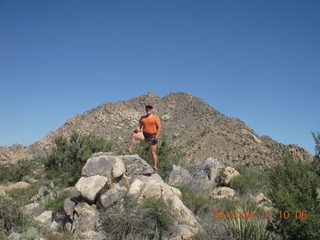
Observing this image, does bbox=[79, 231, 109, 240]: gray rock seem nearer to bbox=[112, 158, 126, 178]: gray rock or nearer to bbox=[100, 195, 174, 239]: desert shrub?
bbox=[100, 195, 174, 239]: desert shrub

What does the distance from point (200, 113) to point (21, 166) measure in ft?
128

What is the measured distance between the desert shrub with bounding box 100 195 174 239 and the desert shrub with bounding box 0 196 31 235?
6.41 ft

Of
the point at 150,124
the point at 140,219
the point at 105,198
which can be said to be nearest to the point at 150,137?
the point at 150,124

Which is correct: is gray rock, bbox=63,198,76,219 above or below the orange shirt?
below

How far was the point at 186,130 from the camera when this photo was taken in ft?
166

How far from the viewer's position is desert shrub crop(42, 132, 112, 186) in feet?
47.3

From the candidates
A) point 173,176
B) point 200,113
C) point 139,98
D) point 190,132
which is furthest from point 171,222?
point 139,98

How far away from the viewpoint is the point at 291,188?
574 centimetres

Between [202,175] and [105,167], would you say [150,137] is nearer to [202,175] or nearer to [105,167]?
[105,167]

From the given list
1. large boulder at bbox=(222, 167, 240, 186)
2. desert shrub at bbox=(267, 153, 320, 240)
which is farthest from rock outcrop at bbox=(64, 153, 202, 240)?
large boulder at bbox=(222, 167, 240, 186)

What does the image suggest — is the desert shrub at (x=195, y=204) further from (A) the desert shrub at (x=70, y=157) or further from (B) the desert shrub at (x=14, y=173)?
(B) the desert shrub at (x=14, y=173)

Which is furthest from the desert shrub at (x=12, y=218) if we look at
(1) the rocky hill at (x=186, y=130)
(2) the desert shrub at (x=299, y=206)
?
(1) the rocky hill at (x=186, y=130)

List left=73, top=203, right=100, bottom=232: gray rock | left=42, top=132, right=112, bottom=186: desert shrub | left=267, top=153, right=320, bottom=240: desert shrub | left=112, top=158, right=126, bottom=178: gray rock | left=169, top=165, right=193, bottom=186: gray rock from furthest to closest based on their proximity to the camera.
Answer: left=42, top=132, right=112, bottom=186: desert shrub → left=169, top=165, right=193, bottom=186: gray rock → left=112, top=158, right=126, bottom=178: gray rock → left=73, top=203, right=100, bottom=232: gray rock → left=267, top=153, right=320, bottom=240: desert shrub

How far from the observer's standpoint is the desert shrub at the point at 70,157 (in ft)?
47.3
